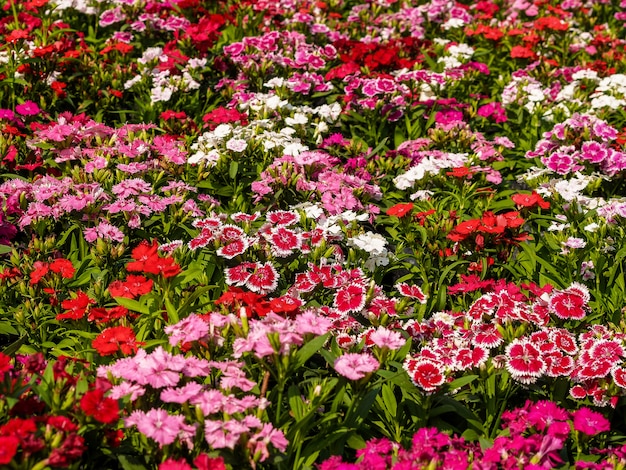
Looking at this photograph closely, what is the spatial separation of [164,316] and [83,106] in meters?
2.91

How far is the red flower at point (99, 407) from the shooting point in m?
2.38

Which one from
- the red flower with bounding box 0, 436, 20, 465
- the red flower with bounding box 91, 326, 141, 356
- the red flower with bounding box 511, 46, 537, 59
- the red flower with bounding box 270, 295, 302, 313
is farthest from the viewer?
the red flower with bounding box 511, 46, 537, 59

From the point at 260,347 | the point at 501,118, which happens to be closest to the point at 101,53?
the point at 501,118

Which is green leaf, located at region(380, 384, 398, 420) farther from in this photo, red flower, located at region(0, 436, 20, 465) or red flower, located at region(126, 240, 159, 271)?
red flower, located at region(0, 436, 20, 465)

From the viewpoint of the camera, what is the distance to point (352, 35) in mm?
7230

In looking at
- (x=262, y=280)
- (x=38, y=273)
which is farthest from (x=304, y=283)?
(x=38, y=273)

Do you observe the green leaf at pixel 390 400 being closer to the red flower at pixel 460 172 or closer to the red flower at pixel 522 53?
the red flower at pixel 460 172

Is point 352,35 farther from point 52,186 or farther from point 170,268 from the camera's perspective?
point 170,268

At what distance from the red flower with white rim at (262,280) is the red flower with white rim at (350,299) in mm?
332

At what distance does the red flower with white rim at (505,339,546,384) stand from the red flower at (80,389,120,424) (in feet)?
5.68

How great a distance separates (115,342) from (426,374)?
4.46 feet

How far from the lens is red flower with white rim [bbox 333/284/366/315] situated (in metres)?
3.42

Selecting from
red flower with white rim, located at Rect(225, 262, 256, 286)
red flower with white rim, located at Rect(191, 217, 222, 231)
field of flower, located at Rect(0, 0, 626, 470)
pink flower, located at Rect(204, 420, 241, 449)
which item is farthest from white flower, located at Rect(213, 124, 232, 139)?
pink flower, located at Rect(204, 420, 241, 449)

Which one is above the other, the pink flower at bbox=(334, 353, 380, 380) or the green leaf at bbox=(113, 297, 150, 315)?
the pink flower at bbox=(334, 353, 380, 380)
